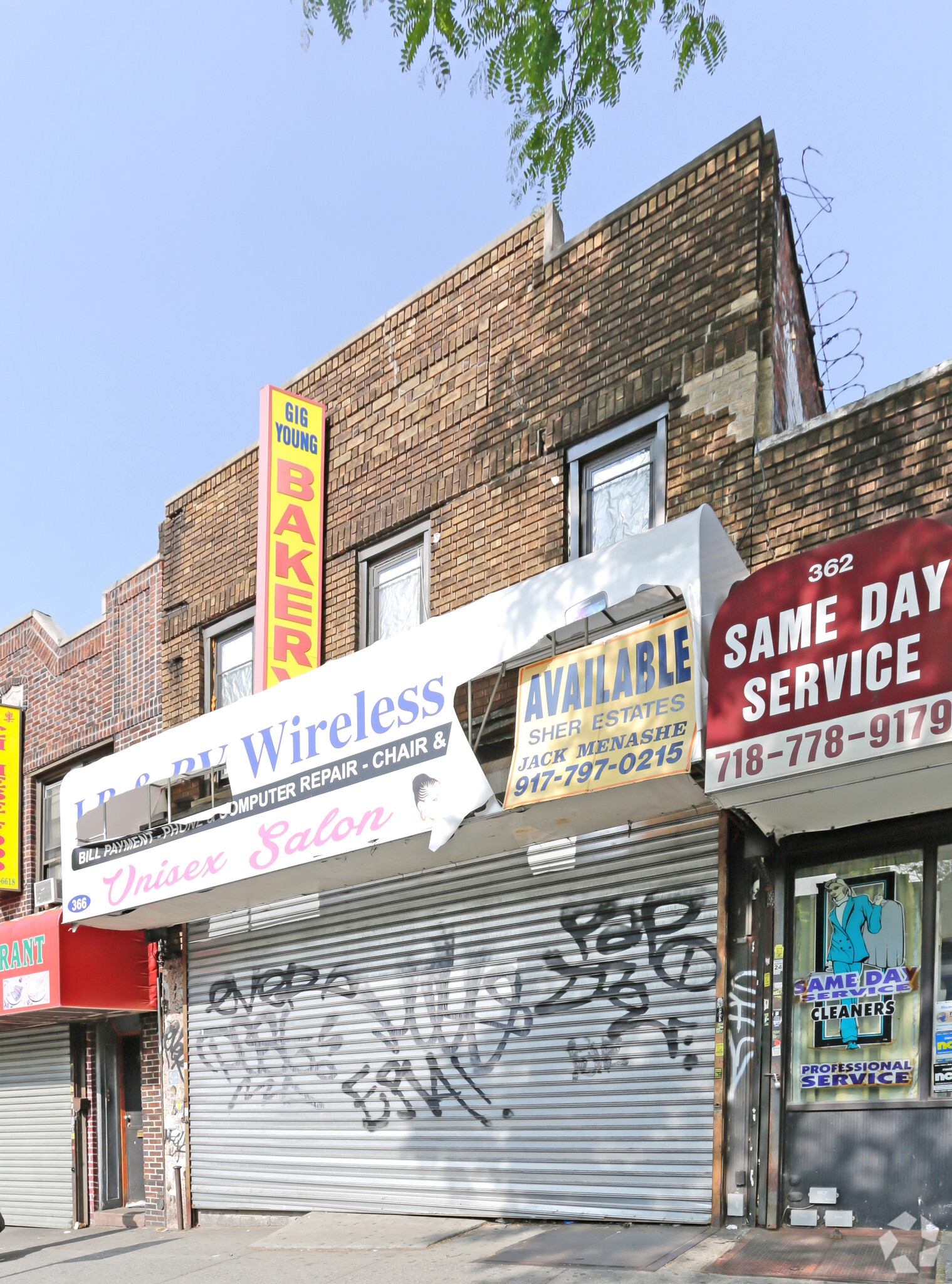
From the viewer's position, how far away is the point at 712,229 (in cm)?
990

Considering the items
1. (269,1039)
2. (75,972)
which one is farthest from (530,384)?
(75,972)

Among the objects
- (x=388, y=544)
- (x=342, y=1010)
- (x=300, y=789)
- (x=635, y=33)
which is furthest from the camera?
(x=388, y=544)

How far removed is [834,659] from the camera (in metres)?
7.30

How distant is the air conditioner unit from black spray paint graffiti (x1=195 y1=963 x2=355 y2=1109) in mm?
4297

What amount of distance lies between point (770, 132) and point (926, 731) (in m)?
5.26

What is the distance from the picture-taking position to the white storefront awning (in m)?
8.52

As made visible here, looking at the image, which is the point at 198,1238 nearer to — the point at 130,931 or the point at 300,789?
the point at 130,931

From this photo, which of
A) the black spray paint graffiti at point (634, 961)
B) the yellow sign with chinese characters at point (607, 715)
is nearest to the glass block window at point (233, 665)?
the black spray paint graffiti at point (634, 961)

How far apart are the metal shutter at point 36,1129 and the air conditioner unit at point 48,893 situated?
1.58 meters

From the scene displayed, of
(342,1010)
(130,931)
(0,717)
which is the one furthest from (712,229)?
(0,717)

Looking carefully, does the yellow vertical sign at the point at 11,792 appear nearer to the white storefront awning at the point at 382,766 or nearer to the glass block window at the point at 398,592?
the white storefront awning at the point at 382,766

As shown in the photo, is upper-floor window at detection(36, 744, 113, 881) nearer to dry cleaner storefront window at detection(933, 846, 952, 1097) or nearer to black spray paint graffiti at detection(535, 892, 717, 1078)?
black spray paint graffiti at detection(535, 892, 717, 1078)

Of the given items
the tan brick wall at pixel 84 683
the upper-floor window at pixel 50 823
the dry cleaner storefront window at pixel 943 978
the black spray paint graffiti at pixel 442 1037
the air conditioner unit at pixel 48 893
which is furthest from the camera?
the upper-floor window at pixel 50 823

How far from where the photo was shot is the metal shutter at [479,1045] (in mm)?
8859
